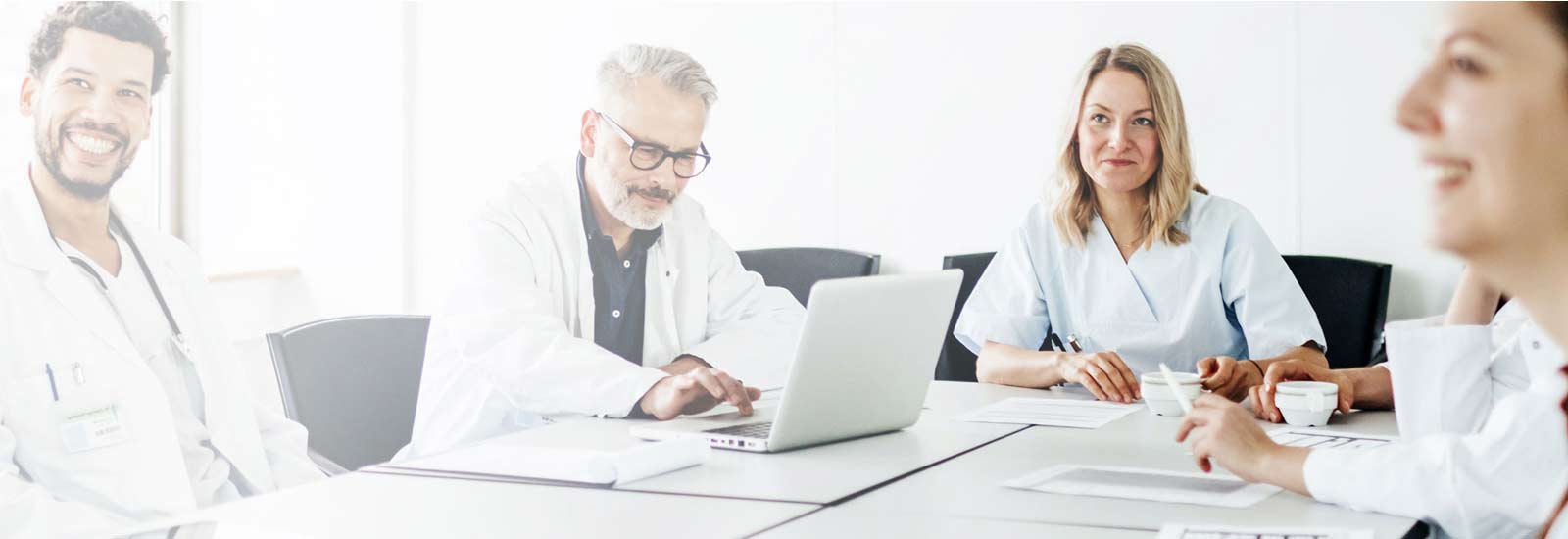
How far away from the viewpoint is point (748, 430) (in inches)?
75.0

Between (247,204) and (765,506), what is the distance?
323 cm

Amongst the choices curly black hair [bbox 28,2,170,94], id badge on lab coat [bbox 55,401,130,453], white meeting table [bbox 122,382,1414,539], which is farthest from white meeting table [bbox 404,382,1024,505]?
curly black hair [bbox 28,2,170,94]

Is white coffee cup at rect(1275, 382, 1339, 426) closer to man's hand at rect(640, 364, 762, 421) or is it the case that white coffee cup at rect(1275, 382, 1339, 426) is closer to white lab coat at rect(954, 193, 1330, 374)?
white lab coat at rect(954, 193, 1330, 374)

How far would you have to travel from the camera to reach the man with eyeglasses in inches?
88.9

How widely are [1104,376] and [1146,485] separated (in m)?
0.77

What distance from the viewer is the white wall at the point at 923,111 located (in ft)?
10.8

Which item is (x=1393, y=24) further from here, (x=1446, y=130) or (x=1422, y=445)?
(x=1446, y=130)

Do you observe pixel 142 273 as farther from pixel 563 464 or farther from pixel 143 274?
pixel 563 464

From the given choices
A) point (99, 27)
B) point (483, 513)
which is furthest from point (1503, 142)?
point (99, 27)

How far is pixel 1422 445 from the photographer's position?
1351mm

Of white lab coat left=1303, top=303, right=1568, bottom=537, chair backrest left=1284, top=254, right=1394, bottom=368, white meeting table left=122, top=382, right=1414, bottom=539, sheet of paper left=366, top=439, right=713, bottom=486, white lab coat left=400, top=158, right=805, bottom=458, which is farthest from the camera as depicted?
chair backrest left=1284, top=254, right=1394, bottom=368

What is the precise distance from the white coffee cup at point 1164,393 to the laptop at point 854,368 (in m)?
0.36

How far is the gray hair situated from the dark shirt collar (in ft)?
0.51

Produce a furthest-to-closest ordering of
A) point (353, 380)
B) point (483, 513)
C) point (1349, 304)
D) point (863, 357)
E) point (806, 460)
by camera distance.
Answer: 1. point (1349, 304)
2. point (353, 380)
3. point (863, 357)
4. point (806, 460)
5. point (483, 513)
